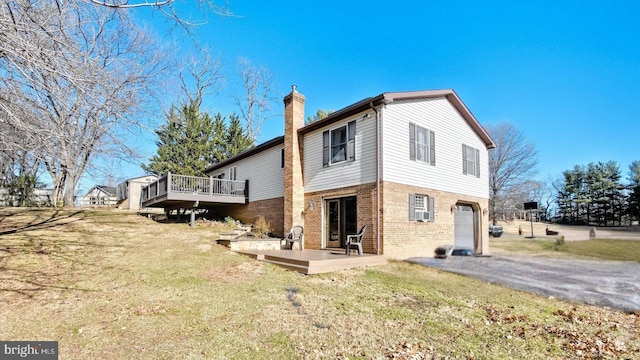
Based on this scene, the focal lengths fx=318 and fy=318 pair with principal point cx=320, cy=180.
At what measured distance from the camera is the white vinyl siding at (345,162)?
36.2ft

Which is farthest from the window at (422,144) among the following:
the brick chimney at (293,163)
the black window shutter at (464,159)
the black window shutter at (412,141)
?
the brick chimney at (293,163)

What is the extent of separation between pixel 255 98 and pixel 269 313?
1265 inches

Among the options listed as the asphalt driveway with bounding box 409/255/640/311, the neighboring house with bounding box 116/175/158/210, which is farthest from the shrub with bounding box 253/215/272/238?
the neighboring house with bounding box 116/175/158/210

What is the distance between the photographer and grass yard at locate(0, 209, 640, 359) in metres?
4.08

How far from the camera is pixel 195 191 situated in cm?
1572

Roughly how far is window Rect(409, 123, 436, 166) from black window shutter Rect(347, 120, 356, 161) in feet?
6.90

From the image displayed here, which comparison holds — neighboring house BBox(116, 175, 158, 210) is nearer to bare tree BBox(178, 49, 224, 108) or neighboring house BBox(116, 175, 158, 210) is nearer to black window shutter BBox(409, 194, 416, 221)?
bare tree BBox(178, 49, 224, 108)

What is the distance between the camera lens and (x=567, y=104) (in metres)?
24.1

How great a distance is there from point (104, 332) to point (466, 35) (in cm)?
1768

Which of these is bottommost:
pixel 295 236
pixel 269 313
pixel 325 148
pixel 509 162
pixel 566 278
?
pixel 566 278

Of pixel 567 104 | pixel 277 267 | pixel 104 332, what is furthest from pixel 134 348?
pixel 567 104

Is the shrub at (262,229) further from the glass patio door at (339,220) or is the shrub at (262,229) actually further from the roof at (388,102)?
the roof at (388,102)

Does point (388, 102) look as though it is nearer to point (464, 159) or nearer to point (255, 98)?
point (464, 159)

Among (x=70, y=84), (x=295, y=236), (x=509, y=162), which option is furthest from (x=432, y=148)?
(x=509, y=162)
